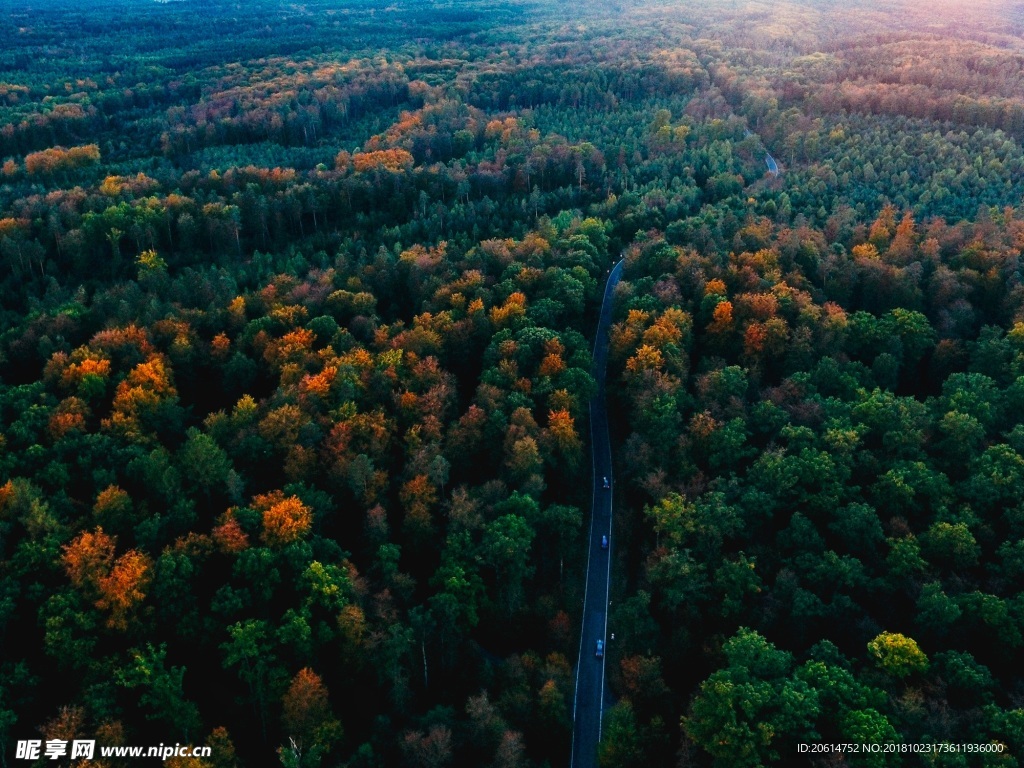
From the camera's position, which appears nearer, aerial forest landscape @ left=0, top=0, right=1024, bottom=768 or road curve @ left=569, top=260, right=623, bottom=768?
aerial forest landscape @ left=0, top=0, right=1024, bottom=768

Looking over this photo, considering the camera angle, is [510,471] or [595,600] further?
[510,471]

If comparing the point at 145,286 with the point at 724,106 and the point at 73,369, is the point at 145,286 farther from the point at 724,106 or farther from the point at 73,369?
the point at 724,106

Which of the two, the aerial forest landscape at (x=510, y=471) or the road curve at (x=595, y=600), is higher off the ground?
the aerial forest landscape at (x=510, y=471)

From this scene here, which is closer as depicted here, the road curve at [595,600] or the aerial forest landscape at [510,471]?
the aerial forest landscape at [510,471]

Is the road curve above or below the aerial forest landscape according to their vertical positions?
below

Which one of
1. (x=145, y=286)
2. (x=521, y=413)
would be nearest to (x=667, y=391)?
(x=521, y=413)
